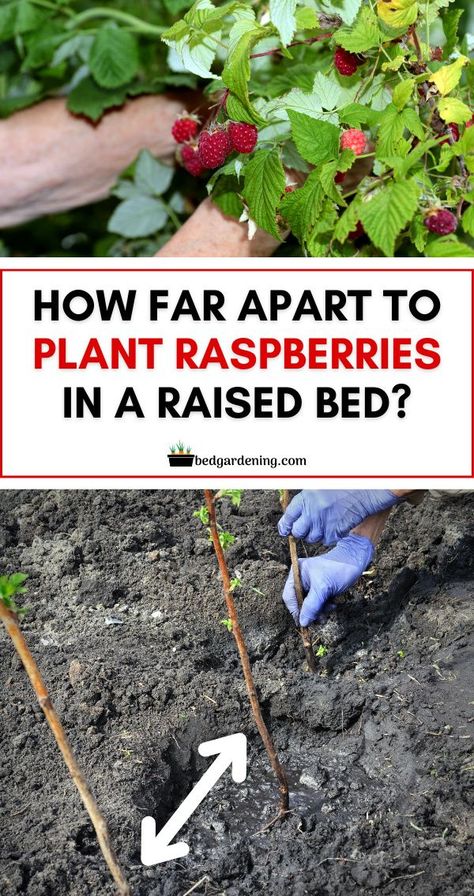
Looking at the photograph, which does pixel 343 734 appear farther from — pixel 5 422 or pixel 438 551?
pixel 5 422

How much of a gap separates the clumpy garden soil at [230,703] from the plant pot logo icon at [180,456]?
35 cm

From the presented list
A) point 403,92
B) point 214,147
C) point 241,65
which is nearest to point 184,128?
point 214,147

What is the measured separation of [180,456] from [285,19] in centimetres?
46

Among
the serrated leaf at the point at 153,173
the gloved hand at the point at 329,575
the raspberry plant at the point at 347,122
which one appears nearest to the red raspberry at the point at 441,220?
the raspberry plant at the point at 347,122

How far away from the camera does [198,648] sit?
4.53 feet

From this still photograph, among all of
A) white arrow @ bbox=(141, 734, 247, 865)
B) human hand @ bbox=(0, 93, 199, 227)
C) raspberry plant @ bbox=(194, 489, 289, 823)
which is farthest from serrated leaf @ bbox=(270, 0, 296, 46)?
human hand @ bbox=(0, 93, 199, 227)

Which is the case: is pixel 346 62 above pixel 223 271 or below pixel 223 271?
above

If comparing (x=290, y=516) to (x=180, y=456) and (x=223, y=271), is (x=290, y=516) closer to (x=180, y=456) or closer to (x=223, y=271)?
(x=180, y=456)

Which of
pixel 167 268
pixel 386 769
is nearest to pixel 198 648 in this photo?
pixel 386 769

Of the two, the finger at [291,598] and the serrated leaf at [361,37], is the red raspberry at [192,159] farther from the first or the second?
the finger at [291,598]

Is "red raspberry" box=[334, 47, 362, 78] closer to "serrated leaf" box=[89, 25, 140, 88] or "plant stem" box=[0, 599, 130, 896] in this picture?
"plant stem" box=[0, 599, 130, 896]

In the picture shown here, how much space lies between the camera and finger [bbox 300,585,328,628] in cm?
133

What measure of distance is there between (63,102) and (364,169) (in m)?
0.83

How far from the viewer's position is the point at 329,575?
4.41ft
